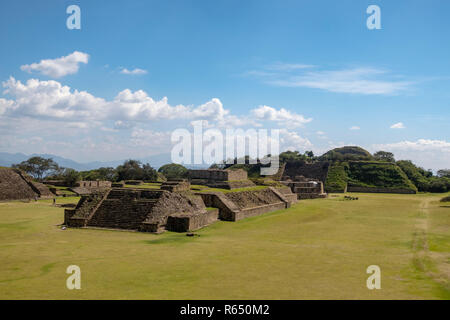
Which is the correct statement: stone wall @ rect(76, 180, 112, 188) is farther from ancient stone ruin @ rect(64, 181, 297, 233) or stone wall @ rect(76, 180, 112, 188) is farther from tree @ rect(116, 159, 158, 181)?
ancient stone ruin @ rect(64, 181, 297, 233)

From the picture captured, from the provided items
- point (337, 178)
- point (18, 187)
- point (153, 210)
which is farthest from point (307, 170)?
point (153, 210)

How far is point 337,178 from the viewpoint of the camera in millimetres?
67312

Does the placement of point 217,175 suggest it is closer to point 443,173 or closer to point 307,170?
point 307,170

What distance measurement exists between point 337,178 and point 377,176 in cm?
804

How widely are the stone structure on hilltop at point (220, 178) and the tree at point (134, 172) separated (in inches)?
787

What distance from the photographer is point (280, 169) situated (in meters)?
80.2

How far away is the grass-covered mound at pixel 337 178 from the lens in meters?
62.5

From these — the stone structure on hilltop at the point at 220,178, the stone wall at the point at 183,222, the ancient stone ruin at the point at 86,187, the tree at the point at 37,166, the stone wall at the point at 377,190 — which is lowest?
the stone wall at the point at 377,190

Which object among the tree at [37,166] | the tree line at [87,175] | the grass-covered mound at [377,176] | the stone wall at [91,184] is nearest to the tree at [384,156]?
the grass-covered mound at [377,176]

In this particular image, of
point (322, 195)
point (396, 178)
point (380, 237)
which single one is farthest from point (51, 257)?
point (396, 178)

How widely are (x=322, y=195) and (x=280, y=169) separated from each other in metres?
30.4

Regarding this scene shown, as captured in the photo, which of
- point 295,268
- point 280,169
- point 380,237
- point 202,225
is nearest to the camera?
point 295,268

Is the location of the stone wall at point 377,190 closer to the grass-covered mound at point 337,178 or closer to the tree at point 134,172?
the grass-covered mound at point 337,178
